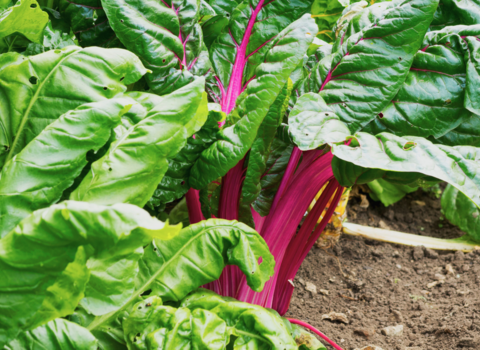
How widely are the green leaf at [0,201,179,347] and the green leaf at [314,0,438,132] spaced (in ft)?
2.45

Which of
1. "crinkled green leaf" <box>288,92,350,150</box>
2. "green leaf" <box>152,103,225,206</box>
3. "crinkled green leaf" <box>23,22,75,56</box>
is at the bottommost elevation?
"green leaf" <box>152,103,225,206</box>

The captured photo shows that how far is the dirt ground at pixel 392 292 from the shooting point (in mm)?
1326

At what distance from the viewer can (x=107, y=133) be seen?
808 mm

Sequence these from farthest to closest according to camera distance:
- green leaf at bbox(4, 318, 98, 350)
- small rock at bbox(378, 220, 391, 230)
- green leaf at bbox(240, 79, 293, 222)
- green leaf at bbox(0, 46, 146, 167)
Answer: small rock at bbox(378, 220, 391, 230)
green leaf at bbox(240, 79, 293, 222)
green leaf at bbox(0, 46, 146, 167)
green leaf at bbox(4, 318, 98, 350)

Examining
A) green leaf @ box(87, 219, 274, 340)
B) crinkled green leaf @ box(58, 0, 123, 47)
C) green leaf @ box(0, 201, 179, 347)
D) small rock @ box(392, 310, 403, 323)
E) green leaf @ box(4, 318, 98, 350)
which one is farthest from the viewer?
small rock @ box(392, 310, 403, 323)

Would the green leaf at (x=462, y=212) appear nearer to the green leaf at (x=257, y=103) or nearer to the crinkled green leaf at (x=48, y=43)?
the green leaf at (x=257, y=103)

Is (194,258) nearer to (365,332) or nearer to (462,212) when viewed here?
(365,332)

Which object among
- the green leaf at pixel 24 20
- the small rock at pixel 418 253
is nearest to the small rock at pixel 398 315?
the small rock at pixel 418 253

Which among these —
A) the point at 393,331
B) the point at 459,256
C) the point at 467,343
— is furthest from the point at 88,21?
the point at 459,256

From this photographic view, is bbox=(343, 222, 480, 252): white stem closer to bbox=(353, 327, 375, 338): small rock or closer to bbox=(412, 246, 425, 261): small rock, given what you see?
bbox=(412, 246, 425, 261): small rock

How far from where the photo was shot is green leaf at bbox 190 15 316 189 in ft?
3.30

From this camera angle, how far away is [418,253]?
184cm

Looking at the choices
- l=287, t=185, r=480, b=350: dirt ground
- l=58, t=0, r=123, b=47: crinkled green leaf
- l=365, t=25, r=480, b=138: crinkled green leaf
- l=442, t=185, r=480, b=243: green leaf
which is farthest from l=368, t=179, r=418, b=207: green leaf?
l=58, t=0, r=123, b=47: crinkled green leaf

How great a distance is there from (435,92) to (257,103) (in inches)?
20.1
